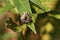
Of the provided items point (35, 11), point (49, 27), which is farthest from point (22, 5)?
point (49, 27)

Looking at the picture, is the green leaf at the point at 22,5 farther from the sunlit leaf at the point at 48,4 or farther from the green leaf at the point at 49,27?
the green leaf at the point at 49,27

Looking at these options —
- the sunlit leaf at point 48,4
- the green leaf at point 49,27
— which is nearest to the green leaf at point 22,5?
the sunlit leaf at point 48,4

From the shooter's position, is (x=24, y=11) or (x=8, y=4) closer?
(x=24, y=11)

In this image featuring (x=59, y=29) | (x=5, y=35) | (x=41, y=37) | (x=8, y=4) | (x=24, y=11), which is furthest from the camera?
(x=5, y=35)

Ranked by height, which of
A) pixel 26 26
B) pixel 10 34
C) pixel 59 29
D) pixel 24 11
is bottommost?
pixel 10 34

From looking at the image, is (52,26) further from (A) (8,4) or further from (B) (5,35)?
(B) (5,35)

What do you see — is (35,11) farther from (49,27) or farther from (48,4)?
(49,27)

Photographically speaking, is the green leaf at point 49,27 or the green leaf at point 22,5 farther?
the green leaf at point 49,27

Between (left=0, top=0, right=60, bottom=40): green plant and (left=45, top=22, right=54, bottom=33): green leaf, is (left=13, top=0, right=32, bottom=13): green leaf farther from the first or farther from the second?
(left=45, top=22, right=54, bottom=33): green leaf

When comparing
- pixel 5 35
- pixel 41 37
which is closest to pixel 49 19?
pixel 41 37
